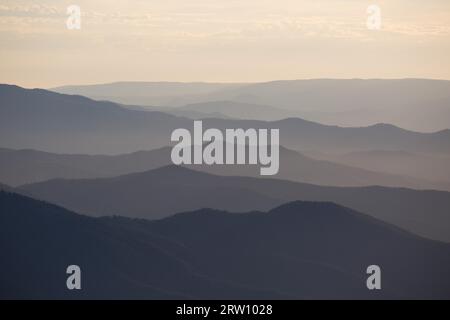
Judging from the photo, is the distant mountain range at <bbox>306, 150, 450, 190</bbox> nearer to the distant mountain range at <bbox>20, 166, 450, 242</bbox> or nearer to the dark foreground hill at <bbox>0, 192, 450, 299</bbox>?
the distant mountain range at <bbox>20, 166, 450, 242</bbox>

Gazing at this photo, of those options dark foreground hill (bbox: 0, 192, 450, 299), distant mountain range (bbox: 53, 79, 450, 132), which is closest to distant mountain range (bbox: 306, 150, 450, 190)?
distant mountain range (bbox: 53, 79, 450, 132)

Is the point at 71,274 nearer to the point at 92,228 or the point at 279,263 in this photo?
the point at 92,228

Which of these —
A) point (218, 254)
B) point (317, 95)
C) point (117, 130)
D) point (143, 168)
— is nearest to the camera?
point (218, 254)

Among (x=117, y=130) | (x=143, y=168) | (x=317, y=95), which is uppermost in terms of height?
(x=317, y=95)

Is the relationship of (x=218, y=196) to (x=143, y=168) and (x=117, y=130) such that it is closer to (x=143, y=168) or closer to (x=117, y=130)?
(x=143, y=168)


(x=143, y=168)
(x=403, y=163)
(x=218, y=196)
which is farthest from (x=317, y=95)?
(x=143, y=168)
